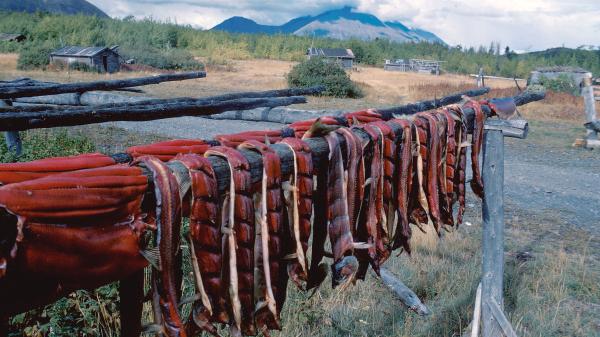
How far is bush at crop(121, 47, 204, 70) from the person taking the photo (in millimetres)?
37375

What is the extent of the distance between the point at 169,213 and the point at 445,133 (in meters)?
1.80

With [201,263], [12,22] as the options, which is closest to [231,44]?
[12,22]

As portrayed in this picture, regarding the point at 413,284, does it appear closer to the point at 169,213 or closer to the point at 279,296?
the point at 279,296

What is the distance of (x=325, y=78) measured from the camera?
971 inches

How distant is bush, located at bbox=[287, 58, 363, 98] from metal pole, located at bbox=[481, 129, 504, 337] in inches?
806

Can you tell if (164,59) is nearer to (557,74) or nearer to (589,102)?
(557,74)

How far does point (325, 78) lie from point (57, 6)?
582ft

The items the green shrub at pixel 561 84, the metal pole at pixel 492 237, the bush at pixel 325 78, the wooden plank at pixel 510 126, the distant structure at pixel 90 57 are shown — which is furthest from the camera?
the distant structure at pixel 90 57

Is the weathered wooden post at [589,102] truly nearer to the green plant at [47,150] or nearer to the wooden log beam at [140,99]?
the green plant at [47,150]

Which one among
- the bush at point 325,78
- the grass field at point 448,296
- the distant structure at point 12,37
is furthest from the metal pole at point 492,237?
the distant structure at point 12,37

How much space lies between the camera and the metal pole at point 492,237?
3.36m

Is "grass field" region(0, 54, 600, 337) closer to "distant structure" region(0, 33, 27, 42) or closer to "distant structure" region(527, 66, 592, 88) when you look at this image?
"distant structure" region(527, 66, 592, 88)

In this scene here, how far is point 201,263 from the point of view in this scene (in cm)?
148

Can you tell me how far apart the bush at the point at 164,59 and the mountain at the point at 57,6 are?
135 meters
